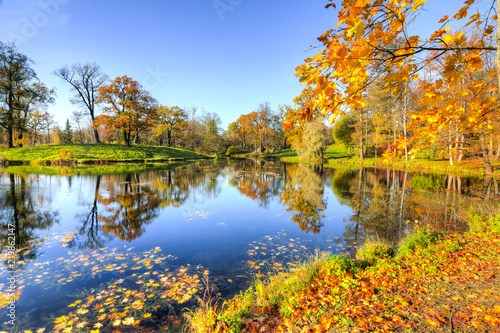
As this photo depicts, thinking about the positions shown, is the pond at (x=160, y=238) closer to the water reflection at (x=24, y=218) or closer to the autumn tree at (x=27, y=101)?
the water reflection at (x=24, y=218)

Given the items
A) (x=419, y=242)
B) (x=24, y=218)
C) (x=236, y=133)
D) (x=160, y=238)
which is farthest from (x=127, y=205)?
(x=236, y=133)

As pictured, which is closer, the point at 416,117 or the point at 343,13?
the point at 343,13

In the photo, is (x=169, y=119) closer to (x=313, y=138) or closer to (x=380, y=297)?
(x=313, y=138)

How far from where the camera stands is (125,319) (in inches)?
143

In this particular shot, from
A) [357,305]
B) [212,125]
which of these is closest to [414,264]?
[357,305]

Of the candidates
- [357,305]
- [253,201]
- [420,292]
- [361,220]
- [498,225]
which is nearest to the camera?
[357,305]

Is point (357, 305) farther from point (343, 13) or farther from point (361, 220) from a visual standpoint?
point (361, 220)

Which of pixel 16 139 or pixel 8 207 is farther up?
pixel 16 139

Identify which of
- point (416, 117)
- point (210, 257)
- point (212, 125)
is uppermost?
point (212, 125)

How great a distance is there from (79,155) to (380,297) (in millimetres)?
38448

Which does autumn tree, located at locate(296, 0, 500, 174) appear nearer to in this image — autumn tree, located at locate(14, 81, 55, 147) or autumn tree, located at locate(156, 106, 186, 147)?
autumn tree, located at locate(14, 81, 55, 147)

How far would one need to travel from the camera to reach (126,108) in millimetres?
40250

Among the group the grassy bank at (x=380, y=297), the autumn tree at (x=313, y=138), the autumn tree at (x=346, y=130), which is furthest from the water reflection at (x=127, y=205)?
the autumn tree at (x=346, y=130)

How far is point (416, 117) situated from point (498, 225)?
6.60 metres
